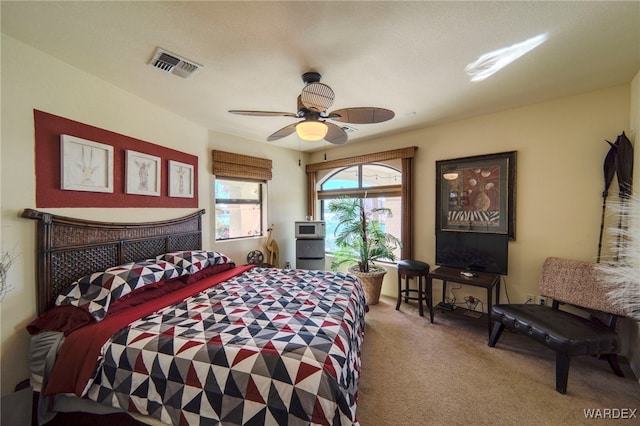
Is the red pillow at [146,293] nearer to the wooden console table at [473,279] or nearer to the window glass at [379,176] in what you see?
the wooden console table at [473,279]

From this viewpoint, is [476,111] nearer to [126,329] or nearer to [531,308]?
[531,308]

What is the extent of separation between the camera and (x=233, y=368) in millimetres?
1282

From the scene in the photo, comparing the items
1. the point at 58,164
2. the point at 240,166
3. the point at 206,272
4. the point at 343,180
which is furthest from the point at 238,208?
the point at 58,164

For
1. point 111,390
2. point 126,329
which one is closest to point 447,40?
point 126,329

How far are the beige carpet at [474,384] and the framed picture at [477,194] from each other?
126 centimetres

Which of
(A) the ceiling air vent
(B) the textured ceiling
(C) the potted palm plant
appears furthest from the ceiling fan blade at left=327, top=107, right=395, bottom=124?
(C) the potted palm plant

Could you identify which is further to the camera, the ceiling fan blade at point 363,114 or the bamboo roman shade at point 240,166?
the bamboo roman shade at point 240,166

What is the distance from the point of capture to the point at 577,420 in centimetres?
161

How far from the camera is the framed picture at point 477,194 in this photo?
9.34 feet

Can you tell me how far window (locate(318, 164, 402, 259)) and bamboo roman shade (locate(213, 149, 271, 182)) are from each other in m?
1.26

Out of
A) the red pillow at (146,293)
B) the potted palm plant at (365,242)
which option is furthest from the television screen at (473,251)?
the red pillow at (146,293)

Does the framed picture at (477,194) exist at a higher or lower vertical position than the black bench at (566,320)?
higher

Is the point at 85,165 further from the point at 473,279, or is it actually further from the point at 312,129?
the point at 473,279

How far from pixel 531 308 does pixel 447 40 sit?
2493mm
